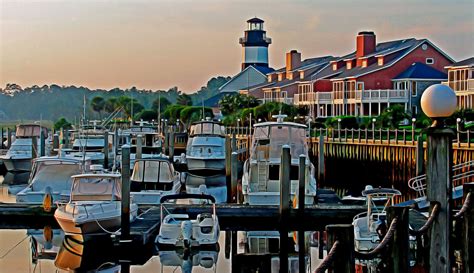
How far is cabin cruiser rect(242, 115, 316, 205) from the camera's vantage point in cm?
2484

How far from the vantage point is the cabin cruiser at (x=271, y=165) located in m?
24.8

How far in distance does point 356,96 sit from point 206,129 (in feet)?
78.8

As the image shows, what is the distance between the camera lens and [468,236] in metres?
9.89

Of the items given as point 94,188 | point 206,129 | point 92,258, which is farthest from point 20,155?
point 92,258

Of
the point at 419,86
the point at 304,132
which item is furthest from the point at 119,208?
the point at 419,86

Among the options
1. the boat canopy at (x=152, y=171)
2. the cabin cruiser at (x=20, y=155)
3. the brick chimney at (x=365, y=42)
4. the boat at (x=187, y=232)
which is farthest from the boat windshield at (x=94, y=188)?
the brick chimney at (x=365, y=42)

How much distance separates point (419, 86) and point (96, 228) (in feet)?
168

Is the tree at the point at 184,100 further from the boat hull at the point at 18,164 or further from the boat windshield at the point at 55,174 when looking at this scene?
the boat windshield at the point at 55,174

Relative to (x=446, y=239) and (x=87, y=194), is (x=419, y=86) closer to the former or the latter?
(x=87, y=194)

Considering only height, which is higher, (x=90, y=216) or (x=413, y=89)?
(x=413, y=89)

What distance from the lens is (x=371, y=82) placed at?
2778 inches

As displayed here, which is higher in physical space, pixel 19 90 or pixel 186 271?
pixel 19 90

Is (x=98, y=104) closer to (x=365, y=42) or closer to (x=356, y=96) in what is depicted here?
(x=365, y=42)

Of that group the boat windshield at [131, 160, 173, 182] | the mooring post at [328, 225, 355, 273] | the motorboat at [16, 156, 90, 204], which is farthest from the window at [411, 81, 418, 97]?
the mooring post at [328, 225, 355, 273]
